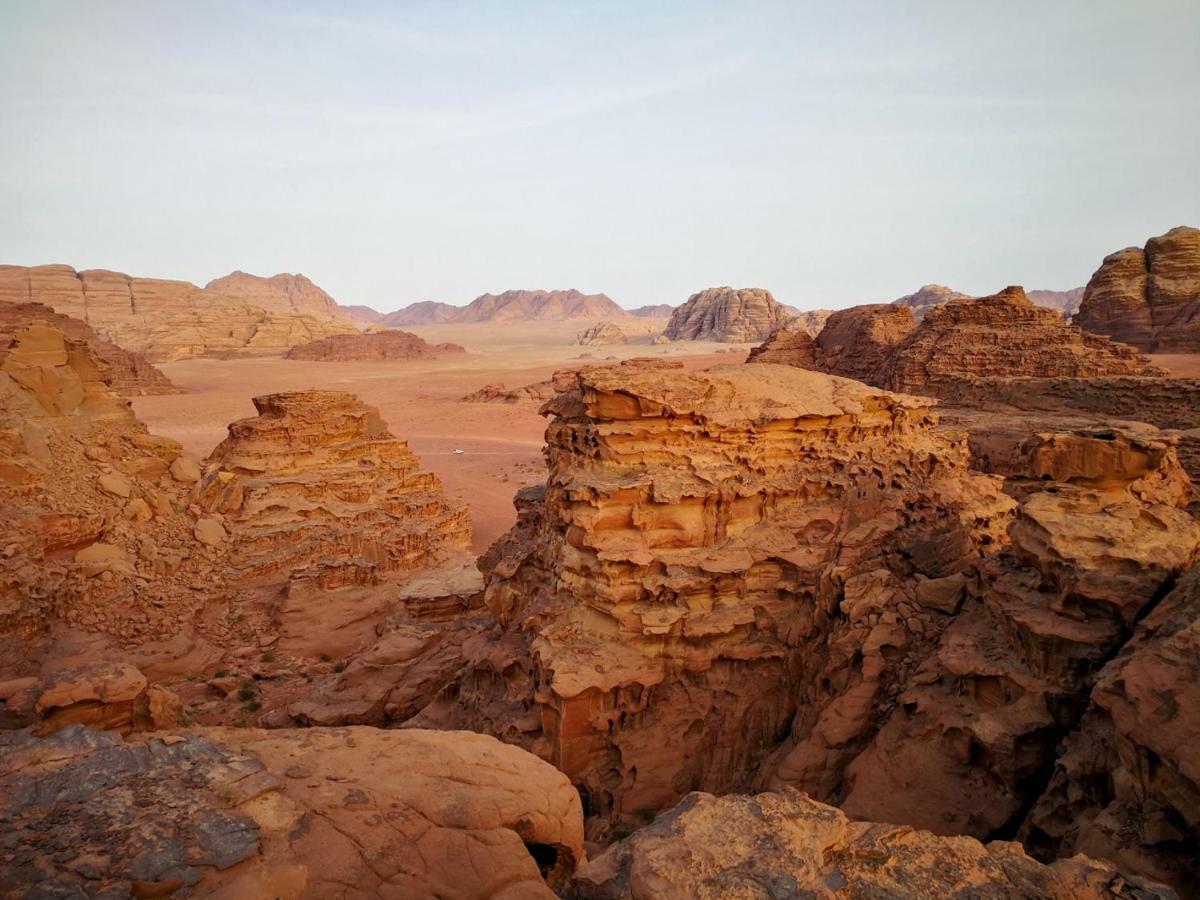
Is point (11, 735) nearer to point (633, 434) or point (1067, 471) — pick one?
point (633, 434)

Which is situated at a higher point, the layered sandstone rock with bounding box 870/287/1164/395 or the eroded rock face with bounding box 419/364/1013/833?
the layered sandstone rock with bounding box 870/287/1164/395

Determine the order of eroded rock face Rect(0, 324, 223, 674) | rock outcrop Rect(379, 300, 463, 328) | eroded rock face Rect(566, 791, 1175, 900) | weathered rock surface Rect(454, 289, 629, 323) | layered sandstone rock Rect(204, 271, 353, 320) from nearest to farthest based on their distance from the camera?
1. eroded rock face Rect(566, 791, 1175, 900)
2. eroded rock face Rect(0, 324, 223, 674)
3. layered sandstone rock Rect(204, 271, 353, 320)
4. weathered rock surface Rect(454, 289, 629, 323)
5. rock outcrop Rect(379, 300, 463, 328)

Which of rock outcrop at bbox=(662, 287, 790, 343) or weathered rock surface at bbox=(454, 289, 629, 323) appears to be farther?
weathered rock surface at bbox=(454, 289, 629, 323)

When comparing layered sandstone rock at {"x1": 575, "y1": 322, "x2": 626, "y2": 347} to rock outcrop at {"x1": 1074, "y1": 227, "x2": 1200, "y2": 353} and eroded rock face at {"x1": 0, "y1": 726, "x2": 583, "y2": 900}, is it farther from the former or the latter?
eroded rock face at {"x1": 0, "y1": 726, "x2": 583, "y2": 900}

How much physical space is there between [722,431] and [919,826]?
3.78 metres

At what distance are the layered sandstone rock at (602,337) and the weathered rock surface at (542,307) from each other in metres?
55.4

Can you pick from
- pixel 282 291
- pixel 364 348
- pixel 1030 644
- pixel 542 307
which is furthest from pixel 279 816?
pixel 542 307

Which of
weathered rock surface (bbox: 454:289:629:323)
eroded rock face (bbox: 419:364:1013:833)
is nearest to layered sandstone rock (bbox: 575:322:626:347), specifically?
weathered rock surface (bbox: 454:289:629:323)

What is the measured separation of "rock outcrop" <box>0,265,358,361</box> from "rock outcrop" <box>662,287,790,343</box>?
146 feet

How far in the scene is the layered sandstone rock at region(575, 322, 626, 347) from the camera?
304 ft

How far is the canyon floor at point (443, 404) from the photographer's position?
2597cm

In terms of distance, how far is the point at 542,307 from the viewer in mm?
160625

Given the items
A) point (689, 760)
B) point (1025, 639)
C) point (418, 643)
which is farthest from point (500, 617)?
point (1025, 639)

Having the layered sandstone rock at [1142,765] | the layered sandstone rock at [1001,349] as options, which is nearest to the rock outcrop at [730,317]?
the layered sandstone rock at [1001,349]
